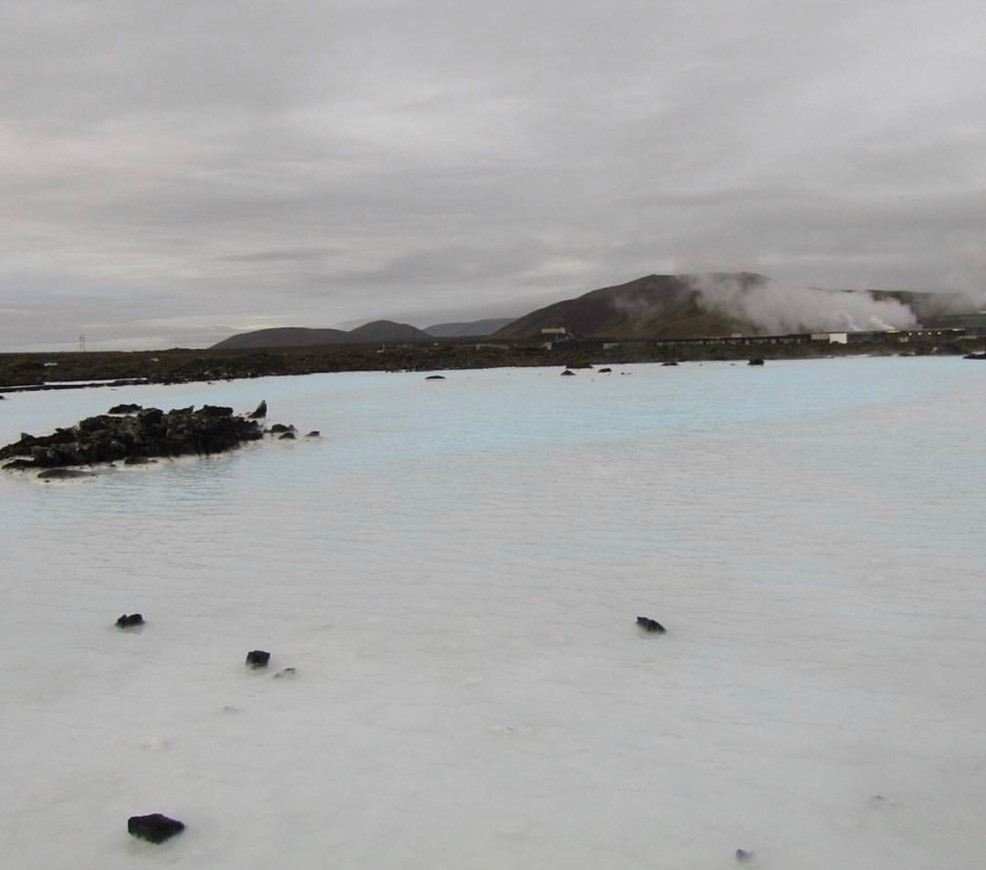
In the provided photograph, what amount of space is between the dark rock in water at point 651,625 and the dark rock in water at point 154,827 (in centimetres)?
325

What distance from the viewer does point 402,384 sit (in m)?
43.8

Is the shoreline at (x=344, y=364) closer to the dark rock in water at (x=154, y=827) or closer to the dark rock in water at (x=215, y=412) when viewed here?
the dark rock in water at (x=215, y=412)

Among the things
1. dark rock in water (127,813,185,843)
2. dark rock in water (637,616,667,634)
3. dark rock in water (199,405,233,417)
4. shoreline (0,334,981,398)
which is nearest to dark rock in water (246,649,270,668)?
dark rock in water (127,813,185,843)

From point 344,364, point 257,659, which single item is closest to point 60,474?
point 257,659

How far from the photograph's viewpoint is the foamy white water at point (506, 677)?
3.57 meters

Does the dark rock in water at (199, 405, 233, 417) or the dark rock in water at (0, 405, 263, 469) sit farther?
the dark rock in water at (199, 405, 233, 417)

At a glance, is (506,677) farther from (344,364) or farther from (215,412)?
(344,364)

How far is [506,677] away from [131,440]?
12.7 m

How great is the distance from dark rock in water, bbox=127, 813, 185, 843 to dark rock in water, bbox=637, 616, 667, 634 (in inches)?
128

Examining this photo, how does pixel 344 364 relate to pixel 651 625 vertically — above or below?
above

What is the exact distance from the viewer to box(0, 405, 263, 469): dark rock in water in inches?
583

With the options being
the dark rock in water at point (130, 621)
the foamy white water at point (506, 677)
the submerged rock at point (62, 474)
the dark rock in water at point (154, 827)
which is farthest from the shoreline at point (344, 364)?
the dark rock in water at point (154, 827)

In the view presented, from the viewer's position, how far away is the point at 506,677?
16.8 feet

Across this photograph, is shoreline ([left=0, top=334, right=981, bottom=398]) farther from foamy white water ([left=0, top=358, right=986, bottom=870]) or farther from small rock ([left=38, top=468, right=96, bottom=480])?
foamy white water ([left=0, top=358, right=986, bottom=870])
